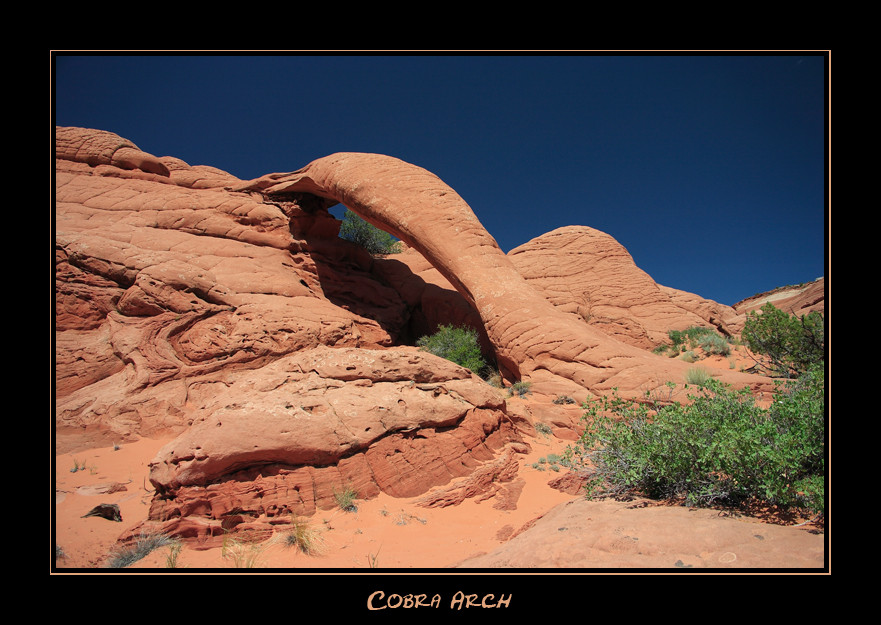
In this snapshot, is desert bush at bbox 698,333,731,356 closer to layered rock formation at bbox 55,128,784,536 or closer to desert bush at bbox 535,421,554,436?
layered rock formation at bbox 55,128,784,536

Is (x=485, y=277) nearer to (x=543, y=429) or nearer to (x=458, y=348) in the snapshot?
(x=458, y=348)

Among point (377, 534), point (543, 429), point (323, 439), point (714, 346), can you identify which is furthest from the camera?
point (714, 346)

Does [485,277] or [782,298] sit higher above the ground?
[782,298]

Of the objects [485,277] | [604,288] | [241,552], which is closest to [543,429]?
[485,277]

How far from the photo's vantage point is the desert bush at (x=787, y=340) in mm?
7879

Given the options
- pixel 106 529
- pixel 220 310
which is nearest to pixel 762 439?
pixel 106 529

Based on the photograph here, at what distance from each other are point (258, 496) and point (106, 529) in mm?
1425

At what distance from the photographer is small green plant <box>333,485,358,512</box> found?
4340mm

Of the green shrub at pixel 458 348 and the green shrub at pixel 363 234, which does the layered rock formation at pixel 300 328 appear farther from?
the green shrub at pixel 363 234

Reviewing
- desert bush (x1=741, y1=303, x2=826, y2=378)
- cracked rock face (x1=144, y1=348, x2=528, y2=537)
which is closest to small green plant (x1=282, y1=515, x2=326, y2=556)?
cracked rock face (x1=144, y1=348, x2=528, y2=537)

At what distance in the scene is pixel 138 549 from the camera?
3.56 m

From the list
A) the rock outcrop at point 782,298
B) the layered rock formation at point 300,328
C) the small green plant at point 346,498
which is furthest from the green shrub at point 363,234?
the rock outcrop at point 782,298

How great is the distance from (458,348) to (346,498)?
22.5 ft

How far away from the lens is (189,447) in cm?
422
